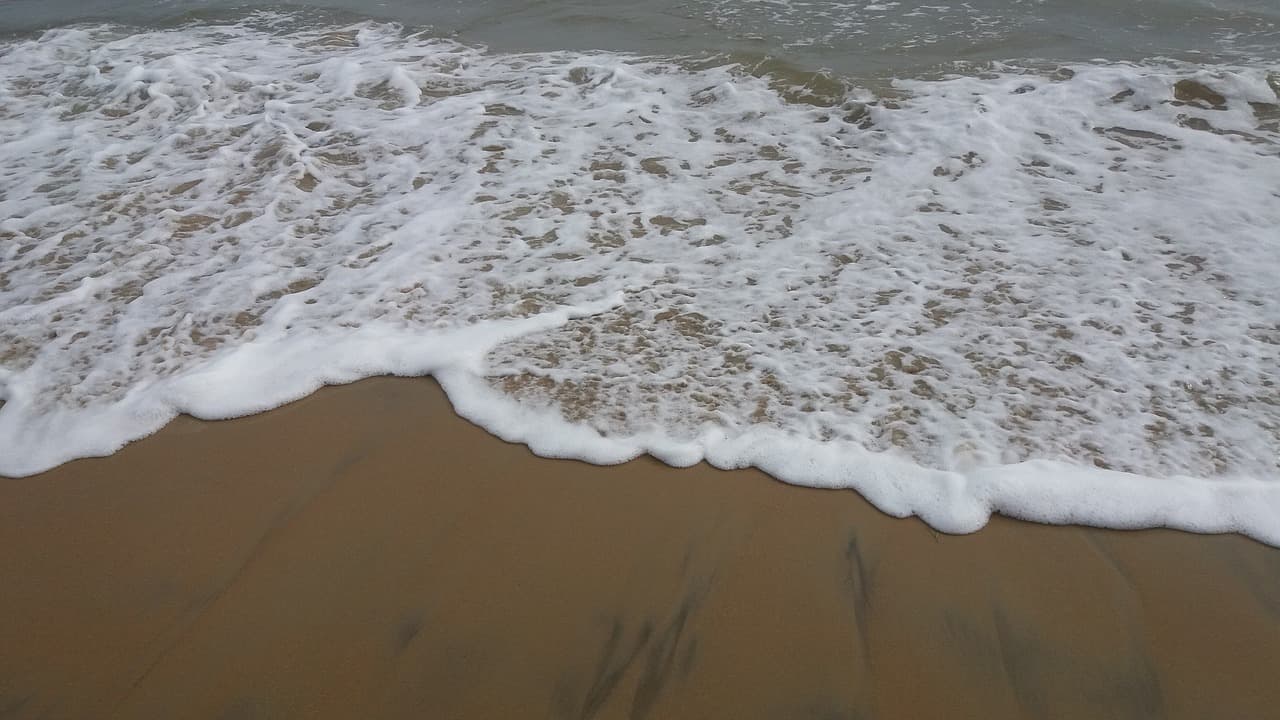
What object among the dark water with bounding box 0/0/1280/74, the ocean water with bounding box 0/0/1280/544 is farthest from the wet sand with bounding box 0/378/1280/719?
the dark water with bounding box 0/0/1280/74

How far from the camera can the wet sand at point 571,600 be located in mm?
2184

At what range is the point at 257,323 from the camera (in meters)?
3.82

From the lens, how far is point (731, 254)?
13.7ft

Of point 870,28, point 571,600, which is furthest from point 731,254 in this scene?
point 870,28

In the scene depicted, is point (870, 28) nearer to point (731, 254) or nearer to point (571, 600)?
point (731, 254)

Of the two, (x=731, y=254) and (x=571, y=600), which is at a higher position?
(x=731, y=254)

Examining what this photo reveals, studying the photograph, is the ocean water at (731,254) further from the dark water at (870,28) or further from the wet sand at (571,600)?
the wet sand at (571,600)

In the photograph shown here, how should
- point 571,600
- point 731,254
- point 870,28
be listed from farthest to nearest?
Result: point 870,28 → point 731,254 → point 571,600

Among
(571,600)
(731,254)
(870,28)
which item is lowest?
(571,600)

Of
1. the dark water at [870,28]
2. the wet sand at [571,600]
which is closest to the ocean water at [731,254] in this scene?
the dark water at [870,28]

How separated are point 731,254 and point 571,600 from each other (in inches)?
88.2

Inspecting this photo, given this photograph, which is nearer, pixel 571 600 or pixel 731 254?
pixel 571 600

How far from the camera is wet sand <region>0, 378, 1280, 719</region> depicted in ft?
7.16

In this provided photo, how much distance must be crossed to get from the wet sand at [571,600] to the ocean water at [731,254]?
8.1 inches
